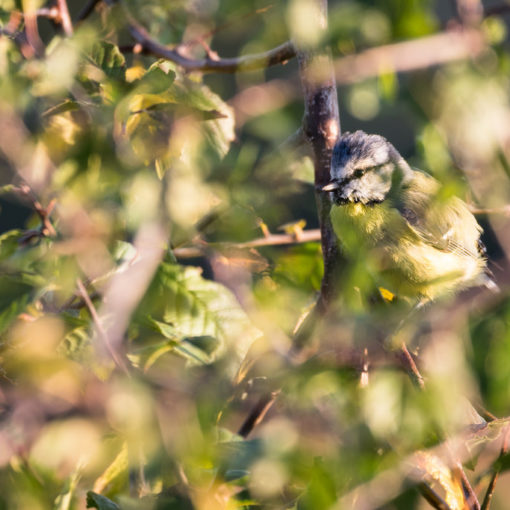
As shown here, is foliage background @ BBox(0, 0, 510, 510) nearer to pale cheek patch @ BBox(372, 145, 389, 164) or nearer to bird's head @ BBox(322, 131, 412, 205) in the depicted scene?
bird's head @ BBox(322, 131, 412, 205)

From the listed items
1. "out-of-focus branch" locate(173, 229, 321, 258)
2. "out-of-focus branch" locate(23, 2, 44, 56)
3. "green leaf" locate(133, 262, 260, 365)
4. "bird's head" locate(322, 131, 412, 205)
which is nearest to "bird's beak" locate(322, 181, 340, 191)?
"bird's head" locate(322, 131, 412, 205)

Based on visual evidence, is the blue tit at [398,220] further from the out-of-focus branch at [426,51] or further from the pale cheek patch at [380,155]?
the out-of-focus branch at [426,51]

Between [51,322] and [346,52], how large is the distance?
1.98 feet

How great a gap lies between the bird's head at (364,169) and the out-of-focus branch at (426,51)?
0.88 metres

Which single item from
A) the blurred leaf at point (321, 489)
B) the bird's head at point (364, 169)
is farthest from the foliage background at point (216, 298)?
the bird's head at point (364, 169)

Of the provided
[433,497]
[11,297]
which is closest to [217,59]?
[11,297]

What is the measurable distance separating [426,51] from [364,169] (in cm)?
106

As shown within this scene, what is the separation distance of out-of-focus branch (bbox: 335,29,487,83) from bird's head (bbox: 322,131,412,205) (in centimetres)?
88

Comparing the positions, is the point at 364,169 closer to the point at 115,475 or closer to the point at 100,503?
the point at 115,475

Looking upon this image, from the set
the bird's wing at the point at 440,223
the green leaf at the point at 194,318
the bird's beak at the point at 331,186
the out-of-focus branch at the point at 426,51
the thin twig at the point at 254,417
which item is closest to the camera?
the out-of-focus branch at the point at 426,51

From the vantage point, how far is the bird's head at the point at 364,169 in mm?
1569

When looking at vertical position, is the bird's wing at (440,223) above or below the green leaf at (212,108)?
below

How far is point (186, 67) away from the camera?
1343mm

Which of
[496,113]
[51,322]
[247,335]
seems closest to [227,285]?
[247,335]
